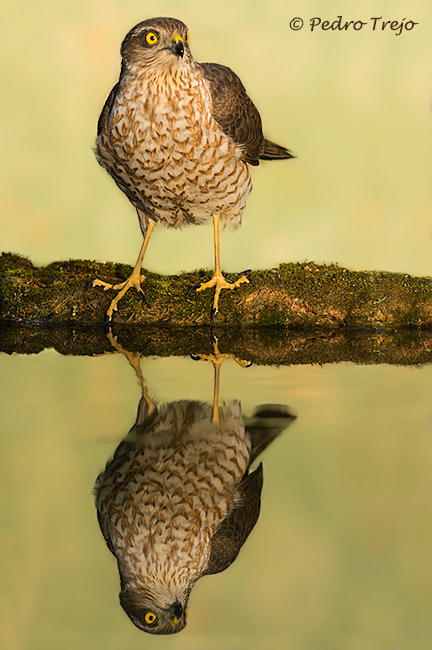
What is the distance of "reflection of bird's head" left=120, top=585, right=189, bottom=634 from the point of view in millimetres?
1702

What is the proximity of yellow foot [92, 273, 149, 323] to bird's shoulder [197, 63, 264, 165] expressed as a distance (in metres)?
1.47

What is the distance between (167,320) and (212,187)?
132 cm

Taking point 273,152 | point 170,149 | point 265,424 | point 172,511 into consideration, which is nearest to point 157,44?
point 170,149

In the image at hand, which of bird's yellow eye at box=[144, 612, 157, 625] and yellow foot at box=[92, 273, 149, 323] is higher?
yellow foot at box=[92, 273, 149, 323]

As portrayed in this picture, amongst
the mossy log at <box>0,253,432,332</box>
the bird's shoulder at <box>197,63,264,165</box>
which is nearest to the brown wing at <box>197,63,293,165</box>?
the bird's shoulder at <box>197,63,264,165</box>

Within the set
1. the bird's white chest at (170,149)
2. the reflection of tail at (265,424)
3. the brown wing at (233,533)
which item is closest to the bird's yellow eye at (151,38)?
the bird's white chest at (170,149)

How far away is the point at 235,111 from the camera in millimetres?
5898

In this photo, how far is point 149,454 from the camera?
256 centimetres

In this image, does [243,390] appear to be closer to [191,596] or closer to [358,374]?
[358,374]

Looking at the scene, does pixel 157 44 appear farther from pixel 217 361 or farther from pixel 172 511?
pixel 172 511

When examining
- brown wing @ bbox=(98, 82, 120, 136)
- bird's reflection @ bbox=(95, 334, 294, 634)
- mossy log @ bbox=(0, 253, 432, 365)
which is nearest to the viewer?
bird's reflection @ bbox=(95, 334, 294, 634)

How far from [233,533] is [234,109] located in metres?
4.58

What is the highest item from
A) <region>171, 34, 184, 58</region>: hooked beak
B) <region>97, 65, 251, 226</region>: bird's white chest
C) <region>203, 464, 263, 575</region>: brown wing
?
<region>171, 34, 184, 58</region>: hooked beak

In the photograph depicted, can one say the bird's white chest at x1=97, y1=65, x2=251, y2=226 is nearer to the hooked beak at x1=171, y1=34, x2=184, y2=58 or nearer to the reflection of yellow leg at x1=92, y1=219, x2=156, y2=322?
the hooked beak at x1=171, y1=34, x2=184, y2=58
